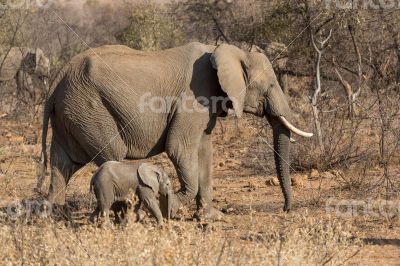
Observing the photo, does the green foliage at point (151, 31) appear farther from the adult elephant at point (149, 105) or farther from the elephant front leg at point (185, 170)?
the elephant front leg at point (185, 170)

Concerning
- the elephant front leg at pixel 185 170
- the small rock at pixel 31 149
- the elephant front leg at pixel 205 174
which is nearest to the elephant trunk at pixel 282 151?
the elephant front leg at pixel 205 174

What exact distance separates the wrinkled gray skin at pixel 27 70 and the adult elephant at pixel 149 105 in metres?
9.12

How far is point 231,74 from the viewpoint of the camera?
8023mm

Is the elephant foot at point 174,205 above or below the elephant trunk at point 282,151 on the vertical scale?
below

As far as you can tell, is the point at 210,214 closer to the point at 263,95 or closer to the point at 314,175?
the point at 263,95

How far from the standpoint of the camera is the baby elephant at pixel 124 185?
22.8 feet

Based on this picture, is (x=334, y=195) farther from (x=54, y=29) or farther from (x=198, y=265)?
(x=54, y=29)

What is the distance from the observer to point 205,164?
27.4ft

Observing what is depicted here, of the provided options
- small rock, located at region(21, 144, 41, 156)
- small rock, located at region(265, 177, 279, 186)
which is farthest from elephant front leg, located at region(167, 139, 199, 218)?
small rock, located at region(21, 144, 41, 156)

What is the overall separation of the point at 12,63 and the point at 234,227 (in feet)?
37.3

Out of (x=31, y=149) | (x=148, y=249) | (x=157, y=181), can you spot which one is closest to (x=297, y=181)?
(x=157, y=181)

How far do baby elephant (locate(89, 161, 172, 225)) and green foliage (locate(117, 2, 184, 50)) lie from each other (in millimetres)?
11056

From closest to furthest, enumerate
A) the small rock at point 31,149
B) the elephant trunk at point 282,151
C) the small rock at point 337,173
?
the elephant trunk at point 282,151
the small rock at point 337,173
the small rock at point 31,149

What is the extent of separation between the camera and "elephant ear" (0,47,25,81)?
706 inches
